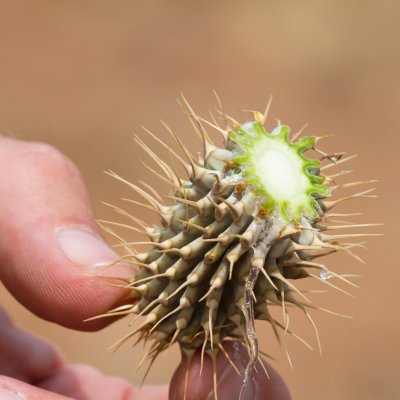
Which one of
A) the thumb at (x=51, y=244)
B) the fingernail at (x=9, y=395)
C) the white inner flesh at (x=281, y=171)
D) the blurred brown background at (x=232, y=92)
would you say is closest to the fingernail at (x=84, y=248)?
the thumb at (x=51, y=244)

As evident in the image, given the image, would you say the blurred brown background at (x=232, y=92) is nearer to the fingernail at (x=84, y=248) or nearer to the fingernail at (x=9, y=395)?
the fingernail at (x=84, y=248)

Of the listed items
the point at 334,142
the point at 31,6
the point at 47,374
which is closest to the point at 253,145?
the point at 47,374

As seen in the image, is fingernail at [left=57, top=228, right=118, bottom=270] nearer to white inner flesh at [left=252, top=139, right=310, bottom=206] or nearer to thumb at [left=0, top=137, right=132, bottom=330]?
thumb at [left=0, top=137, right=132, bottom=330]

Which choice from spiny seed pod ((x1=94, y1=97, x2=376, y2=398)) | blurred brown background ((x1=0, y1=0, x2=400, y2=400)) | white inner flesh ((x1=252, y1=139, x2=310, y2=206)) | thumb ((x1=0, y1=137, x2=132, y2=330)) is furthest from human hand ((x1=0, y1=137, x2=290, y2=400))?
blurred brown background ((x1=0, y1=0, x2=400, y2=400))

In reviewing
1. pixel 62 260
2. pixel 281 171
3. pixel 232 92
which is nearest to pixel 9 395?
pixel 62 260

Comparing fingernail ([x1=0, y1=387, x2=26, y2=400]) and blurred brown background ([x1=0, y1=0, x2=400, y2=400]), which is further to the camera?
blurred brown background ([x1=0, y1=0, x2=400, y2=400])

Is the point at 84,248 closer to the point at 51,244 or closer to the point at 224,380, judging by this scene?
the point at 51,244
